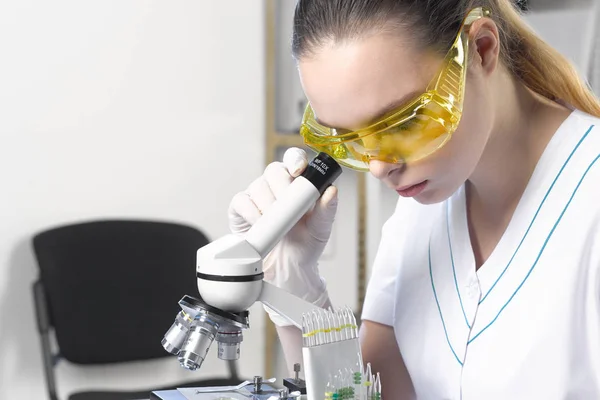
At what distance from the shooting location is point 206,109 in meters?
2.57

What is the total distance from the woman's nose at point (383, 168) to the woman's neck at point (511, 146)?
18cm

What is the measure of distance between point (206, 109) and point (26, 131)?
574 mm

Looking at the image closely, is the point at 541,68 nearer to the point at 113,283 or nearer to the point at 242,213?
the point at 242,213

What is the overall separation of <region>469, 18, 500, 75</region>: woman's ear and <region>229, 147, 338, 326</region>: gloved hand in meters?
0.28

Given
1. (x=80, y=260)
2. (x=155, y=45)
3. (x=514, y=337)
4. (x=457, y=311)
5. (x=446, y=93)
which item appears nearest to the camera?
(x=446, y=93)

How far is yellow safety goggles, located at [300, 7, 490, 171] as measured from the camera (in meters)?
0.93

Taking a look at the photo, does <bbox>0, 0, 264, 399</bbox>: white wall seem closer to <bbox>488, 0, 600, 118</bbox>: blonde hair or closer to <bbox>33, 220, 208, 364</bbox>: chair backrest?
<bbox>33, 220, 208, 364</bbox>: chair backrest

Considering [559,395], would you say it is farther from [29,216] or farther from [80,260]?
[29,216]

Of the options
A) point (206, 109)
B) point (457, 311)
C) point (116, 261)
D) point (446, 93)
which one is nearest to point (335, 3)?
point (446, 93)

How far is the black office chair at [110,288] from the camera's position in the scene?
7.22ft

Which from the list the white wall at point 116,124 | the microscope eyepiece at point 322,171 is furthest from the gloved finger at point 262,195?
the white wall at point 116,124

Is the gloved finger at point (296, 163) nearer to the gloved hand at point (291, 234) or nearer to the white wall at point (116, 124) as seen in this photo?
the gloved hand at point (291, 234)

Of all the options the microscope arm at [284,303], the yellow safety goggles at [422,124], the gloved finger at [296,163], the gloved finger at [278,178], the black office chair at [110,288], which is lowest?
the black office chair at [110,288]

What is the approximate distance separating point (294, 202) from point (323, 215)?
0.15 m
